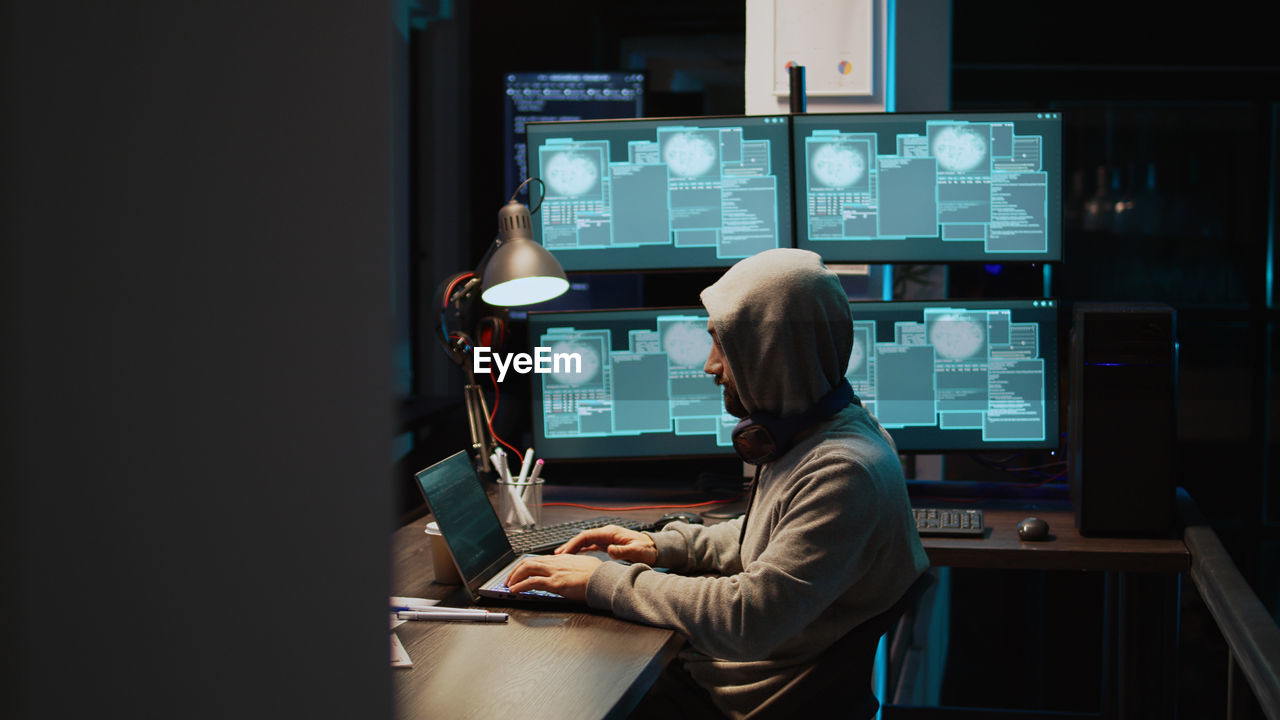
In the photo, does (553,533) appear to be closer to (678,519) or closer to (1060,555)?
(678,519)

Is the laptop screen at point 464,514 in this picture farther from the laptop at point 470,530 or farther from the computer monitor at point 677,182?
the computer monitor at point 677,182

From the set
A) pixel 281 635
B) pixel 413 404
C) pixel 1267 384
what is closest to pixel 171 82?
pixel 281 635

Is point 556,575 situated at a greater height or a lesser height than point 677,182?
lesser

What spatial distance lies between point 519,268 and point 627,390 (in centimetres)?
51

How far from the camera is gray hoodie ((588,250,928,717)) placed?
4.73 feet

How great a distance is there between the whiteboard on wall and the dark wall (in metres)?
2.38

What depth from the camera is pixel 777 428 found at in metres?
1.61

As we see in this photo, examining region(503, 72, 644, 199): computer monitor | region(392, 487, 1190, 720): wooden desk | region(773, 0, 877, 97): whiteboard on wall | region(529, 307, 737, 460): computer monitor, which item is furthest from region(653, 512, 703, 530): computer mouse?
region(503, 72, 644, 199): computer monitor

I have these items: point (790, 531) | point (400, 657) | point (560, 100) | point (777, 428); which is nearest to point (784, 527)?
point (790, 531)

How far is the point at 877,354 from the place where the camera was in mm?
2428

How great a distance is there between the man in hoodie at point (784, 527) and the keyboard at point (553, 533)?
26cm

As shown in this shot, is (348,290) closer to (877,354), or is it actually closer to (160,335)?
(160,335)

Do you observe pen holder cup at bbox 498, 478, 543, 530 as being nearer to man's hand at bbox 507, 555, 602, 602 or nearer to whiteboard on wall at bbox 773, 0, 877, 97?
man's hand at bbox 507, 555, 602, 602

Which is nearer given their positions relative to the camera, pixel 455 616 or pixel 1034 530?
pixel 455 616
